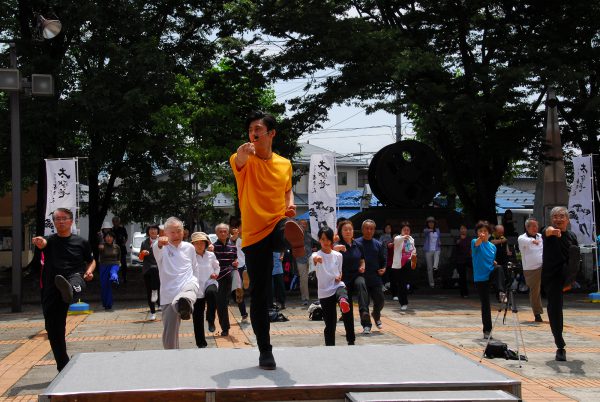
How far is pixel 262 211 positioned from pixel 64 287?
113 inches

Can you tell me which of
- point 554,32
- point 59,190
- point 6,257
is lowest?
point 6,257

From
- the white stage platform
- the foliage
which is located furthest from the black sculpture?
the white stage platform

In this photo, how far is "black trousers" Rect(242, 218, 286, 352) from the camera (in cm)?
623

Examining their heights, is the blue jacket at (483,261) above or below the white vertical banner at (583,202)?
below

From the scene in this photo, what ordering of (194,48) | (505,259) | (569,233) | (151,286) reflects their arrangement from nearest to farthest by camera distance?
(569,233) < (151,286) < (505,259) < (194,48)

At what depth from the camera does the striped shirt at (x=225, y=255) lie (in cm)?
1298

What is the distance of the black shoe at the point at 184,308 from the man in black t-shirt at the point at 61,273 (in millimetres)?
1090

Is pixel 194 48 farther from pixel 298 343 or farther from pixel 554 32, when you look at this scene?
pixel 298 343

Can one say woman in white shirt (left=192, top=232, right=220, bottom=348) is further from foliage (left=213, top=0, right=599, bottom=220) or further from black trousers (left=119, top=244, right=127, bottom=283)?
black trousers (left=119, top=244, right=127, bottom=283)

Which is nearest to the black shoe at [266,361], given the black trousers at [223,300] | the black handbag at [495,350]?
the black handbag at [495,350]

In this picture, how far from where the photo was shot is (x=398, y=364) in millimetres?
6199

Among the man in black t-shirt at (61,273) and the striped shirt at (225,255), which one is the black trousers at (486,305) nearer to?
the striped shirt at (225,255)

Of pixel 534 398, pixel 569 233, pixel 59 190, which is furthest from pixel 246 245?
pixel 59 190

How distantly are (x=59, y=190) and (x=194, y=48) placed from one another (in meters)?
9.75
